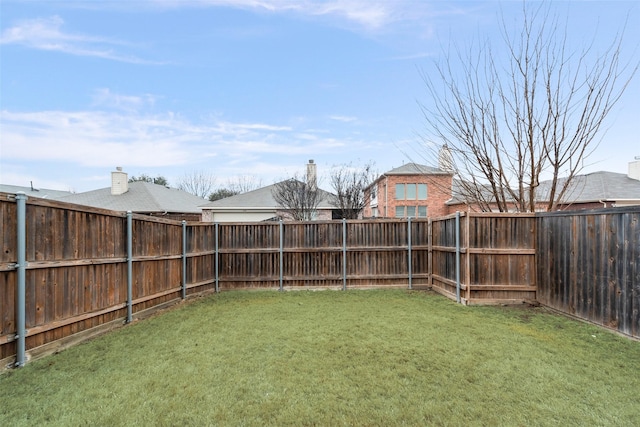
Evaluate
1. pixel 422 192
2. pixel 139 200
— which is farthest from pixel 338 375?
pixel 422 192

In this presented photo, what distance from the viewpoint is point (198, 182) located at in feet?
123

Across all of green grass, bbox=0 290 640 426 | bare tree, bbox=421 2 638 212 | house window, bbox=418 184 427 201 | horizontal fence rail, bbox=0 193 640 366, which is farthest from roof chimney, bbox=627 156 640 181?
green grass, bbox=0 290 640 426

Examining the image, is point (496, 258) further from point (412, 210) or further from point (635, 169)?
point (635, 169)

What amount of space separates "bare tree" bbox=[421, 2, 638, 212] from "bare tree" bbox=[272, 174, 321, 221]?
9.47 metres

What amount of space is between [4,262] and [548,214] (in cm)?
734

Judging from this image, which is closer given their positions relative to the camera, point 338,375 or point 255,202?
point 338,375

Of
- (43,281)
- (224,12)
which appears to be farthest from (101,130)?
(43,281)

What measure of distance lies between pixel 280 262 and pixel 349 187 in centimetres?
976

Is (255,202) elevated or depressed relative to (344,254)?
elevated

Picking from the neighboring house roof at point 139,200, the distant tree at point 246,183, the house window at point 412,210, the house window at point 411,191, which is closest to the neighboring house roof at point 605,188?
the house window at point 412,210

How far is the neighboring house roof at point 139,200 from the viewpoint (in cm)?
1909

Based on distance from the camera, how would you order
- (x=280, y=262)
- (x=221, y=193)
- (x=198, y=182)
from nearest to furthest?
(x=280, y=262)
(x=221, y=193)
(x=198, y=182)

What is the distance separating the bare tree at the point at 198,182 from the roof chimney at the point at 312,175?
76.9ft

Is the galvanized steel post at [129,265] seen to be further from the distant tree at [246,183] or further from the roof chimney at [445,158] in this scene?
the distant tree at [246,183]
